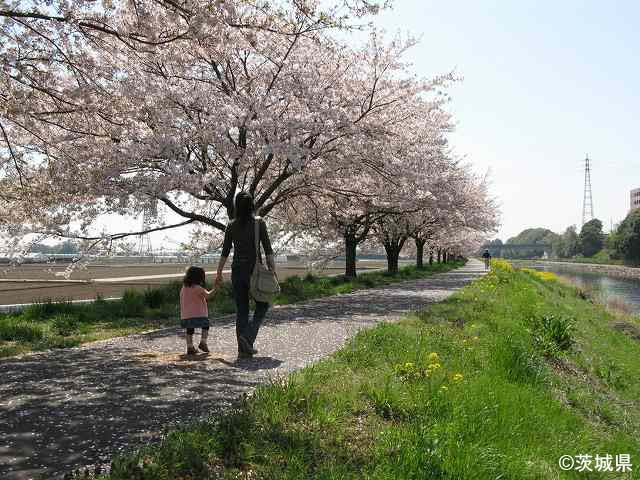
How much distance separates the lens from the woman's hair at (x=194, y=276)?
7012mm

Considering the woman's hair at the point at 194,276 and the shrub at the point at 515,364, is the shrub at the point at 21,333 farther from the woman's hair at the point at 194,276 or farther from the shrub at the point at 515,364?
the shrub at the point at 515,364

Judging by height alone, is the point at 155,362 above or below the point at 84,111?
below

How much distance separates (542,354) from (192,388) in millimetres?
6932

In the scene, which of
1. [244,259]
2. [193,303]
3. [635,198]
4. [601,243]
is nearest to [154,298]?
[193,303]

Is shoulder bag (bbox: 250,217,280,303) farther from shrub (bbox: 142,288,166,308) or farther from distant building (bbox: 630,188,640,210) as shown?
distant building (bbox: 630,188,640,210)

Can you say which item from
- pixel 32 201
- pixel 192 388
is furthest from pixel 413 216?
pixel 192 388

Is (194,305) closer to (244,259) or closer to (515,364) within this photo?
(244,259)

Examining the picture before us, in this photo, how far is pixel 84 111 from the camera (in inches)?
367

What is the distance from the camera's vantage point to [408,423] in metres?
4.56

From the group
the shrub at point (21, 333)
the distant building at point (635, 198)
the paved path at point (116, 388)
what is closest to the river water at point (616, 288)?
the paved path at point (116, 388)

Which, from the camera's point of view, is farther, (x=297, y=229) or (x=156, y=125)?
(x=297, y=229)

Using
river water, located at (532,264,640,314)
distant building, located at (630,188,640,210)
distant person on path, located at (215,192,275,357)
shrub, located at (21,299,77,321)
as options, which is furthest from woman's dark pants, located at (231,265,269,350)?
distant building, located at (630,188,640,210)

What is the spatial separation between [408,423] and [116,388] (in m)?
2.73

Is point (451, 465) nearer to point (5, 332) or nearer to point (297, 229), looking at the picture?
point (5, 332)
